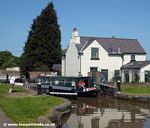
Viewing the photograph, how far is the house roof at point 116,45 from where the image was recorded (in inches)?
2422

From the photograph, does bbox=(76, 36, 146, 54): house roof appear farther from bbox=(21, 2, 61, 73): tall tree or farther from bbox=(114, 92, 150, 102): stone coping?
bbox=(114, 92, 150, 102): stone coping

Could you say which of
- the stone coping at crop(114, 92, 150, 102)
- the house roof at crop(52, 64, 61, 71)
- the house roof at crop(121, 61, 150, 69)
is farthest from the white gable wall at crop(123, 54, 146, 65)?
the stone coping at crop(114, 92, 150, 102)

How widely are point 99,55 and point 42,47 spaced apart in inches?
762

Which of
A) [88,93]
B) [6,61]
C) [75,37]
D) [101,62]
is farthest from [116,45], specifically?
[6,61]

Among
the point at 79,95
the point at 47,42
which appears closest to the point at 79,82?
the point at 79,95

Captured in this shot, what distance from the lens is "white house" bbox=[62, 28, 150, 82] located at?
2375 inches

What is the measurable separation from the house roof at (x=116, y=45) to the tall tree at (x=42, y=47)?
15.0 meters

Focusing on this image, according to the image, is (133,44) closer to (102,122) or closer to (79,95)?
(79,95)

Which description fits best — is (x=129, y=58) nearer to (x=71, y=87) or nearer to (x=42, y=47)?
(x=42, y=47)

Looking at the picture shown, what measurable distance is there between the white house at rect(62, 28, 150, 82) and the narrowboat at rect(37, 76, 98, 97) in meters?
14.7

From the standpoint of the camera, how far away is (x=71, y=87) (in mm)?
42844

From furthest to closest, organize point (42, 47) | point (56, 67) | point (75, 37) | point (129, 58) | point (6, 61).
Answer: point (6, 61) < point (42, 47) < point (56, 67) < point (75, 37) < point (129, 58)

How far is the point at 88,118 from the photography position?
81.8ft

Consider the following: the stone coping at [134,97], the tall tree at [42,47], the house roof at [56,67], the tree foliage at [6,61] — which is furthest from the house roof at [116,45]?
the tree foliage at [6,61]
